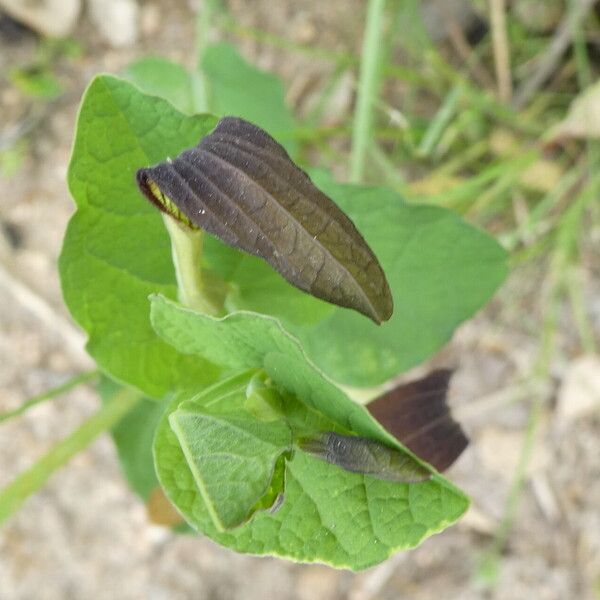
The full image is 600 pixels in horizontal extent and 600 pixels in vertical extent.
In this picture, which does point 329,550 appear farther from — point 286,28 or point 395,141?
point 286,28

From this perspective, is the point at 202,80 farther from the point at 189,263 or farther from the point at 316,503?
the point at 316,503

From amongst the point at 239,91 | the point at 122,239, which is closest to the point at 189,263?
the point at 122,239

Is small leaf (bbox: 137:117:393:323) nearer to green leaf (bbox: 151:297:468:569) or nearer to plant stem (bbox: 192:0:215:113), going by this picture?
green leaf (bbox: 151:297:468:569)

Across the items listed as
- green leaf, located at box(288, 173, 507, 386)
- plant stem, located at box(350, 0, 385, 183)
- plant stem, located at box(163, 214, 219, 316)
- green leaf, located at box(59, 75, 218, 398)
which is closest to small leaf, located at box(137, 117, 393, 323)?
plant stem, located at box(163, 214, 219, 316)

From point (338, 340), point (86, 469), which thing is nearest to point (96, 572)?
point (86, 469)

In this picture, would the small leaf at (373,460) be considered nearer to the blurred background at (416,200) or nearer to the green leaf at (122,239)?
the green leaf at (122,239)

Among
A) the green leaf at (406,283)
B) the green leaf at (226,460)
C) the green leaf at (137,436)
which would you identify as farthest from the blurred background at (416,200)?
the green leaf at (226,460)
